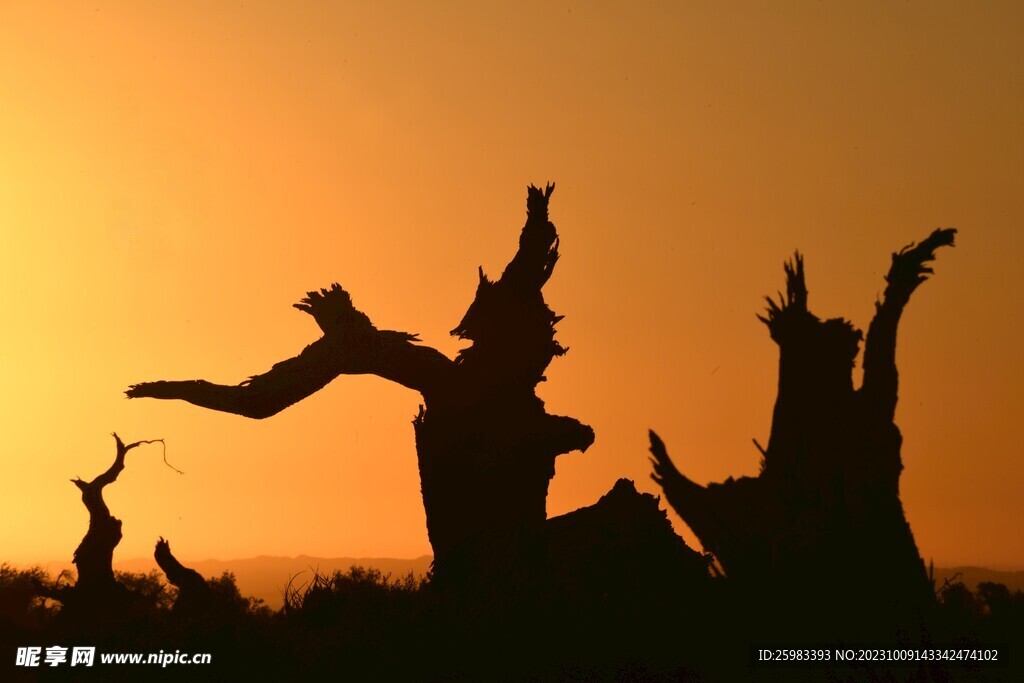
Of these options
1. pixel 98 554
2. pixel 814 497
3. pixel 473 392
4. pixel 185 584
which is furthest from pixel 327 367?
pixel 814 497

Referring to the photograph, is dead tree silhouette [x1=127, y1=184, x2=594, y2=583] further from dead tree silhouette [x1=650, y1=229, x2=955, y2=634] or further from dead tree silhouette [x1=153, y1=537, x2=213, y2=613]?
dead tree silhouette [x1=650, y1=229, x2=955, y2=634]

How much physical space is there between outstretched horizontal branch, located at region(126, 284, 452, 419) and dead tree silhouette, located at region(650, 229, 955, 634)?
297 inches

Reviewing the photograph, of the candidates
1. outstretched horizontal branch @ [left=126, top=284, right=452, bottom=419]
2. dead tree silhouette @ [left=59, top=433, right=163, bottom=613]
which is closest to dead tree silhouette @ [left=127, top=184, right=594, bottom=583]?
outstretched horizontal branch @ [left=126, top=284, right=452, bottom=419]

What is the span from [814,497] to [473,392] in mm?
7679

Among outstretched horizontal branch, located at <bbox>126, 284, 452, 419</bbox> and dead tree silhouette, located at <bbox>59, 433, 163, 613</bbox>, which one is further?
dead tree silhouette, located at <bbox>59, 433, 163, 613</bbox>

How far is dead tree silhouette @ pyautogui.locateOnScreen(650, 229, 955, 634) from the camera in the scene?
9.79 meters

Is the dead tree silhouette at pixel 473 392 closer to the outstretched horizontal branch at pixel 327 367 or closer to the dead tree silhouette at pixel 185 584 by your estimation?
the outstretched horizontal branch at pixel 327 367

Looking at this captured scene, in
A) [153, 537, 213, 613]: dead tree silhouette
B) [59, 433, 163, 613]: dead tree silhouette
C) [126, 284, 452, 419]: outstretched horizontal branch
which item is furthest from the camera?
[59, 433, 163, 613]: dead tree silhouette

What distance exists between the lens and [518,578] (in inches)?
533

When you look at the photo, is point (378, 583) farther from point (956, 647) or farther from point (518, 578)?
point (956, 647)

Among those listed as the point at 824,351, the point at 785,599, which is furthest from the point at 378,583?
the point at 824,351

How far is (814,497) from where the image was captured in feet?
32.4

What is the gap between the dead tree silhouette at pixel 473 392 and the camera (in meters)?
15.8

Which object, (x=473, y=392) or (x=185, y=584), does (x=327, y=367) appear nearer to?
(x=473, y=392)
